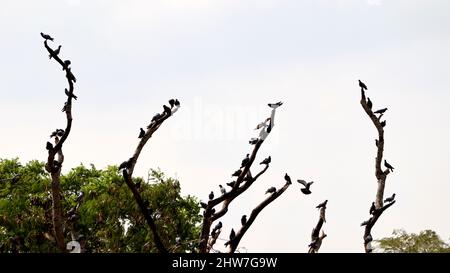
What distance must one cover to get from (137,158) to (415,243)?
50.5 meters

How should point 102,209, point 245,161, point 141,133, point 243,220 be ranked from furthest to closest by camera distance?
point 102,209 → point 141,133 → point 245,161 → point 243,220

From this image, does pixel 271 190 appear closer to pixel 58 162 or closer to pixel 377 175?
pixel 377 175

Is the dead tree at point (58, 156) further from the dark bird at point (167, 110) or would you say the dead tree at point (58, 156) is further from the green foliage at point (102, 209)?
the green foliage at point (102, 209)

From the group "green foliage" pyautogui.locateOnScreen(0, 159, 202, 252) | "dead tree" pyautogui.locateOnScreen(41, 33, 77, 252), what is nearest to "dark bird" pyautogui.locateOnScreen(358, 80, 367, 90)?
"dead tree" pyautogui.locateOnScreen(41, 33, 77, 252)

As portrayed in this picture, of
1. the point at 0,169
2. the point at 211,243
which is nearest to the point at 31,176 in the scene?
the point at 0,169

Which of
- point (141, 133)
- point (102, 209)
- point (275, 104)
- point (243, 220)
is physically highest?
point (102, 209)

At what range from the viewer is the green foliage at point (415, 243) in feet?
174

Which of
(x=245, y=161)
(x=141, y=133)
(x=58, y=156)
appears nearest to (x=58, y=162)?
(x=58, y=156)

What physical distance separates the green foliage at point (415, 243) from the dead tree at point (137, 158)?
48211mm

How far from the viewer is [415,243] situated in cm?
5384
